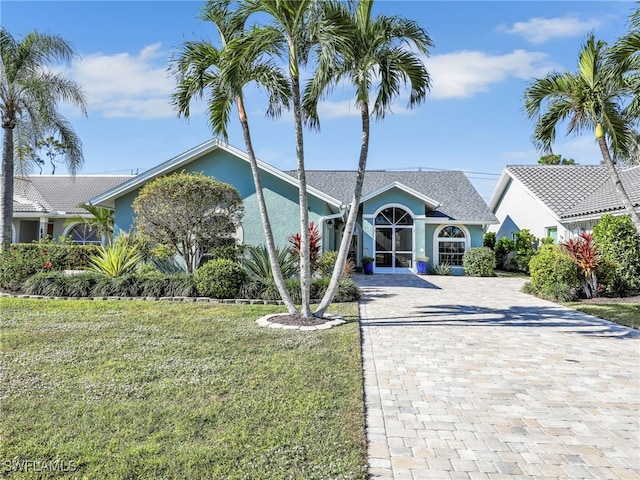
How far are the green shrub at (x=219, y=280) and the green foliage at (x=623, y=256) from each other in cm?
1300

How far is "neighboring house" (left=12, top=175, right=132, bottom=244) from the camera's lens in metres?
25.8

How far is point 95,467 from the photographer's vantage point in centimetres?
338

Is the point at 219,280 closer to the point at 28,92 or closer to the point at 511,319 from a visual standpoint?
the point at 511,319

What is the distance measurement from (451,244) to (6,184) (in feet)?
70.9

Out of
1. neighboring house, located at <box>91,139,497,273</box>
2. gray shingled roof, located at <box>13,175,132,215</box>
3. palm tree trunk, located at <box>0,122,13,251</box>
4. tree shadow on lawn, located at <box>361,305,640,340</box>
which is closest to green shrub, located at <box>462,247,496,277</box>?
neighboring house, located at <box>91,139,497,273</box>

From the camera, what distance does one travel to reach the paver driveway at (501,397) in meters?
3.65

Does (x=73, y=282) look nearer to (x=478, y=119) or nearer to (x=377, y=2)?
(x=377, y=2)

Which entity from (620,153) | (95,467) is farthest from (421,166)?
(95,467)

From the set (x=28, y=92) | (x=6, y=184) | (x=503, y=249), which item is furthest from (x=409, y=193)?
(x=6, y=184)

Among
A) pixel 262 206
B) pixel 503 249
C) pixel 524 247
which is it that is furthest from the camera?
pixel 503 249

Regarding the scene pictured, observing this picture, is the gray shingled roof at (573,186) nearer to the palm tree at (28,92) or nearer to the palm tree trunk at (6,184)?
the palm tree at (28,92)

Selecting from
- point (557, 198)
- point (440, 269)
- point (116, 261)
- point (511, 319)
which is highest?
point (557, 198)

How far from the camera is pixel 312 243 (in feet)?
49.3

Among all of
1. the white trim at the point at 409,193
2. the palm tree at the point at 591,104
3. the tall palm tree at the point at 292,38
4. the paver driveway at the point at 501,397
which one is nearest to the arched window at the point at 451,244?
the white trim at the point at 409,193
